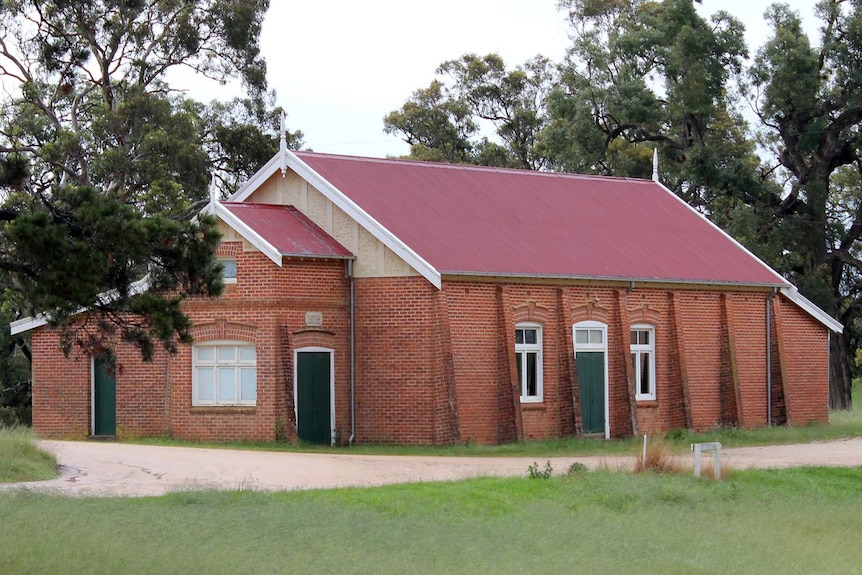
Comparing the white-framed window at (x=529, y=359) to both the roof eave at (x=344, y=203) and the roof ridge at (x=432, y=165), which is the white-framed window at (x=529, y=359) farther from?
the roof ridge at (x=432, y=165)

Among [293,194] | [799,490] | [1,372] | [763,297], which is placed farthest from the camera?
[1,372]

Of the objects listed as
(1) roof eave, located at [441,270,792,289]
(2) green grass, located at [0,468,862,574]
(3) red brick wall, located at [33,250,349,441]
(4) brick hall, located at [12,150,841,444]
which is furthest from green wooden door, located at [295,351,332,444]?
(2) green grass, located at [0,468,862,574]

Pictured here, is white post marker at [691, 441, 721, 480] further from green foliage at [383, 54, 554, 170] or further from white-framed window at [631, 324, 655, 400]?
green foliage at [383, 54, 554, 170]

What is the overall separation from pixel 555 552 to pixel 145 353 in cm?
504

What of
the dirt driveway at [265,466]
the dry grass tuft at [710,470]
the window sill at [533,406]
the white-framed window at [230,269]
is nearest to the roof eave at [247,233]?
the white-framed window at [230,269]

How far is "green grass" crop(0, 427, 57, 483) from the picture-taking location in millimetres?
22188

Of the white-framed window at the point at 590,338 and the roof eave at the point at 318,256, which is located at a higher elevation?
the roof eave at the point at 318,256

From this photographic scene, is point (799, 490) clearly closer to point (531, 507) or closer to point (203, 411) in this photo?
point (531, 507)

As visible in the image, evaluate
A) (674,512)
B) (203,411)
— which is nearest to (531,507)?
(674,512)

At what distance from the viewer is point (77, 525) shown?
16.8m

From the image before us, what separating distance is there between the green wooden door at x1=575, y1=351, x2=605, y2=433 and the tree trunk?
66.4 ft

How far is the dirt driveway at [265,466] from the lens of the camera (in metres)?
21.8

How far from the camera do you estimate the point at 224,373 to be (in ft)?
102

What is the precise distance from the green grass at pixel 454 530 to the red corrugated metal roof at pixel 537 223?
10349 mm
